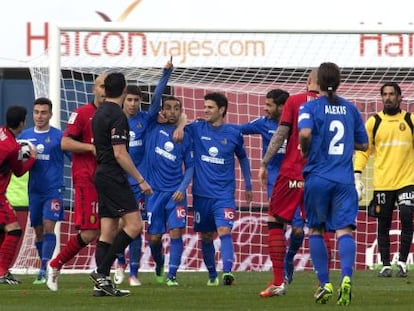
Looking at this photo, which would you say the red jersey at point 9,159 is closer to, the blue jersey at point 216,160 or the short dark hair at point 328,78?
the blue jersey at point 216,160

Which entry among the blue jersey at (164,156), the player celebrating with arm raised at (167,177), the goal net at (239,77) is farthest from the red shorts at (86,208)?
the goal net at (239,77)

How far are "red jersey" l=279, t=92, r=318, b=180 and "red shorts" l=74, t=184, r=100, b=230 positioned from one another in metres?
1.97

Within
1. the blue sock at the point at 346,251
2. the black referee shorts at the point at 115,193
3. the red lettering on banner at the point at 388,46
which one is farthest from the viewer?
the red lettering on banner at the point at 388,46

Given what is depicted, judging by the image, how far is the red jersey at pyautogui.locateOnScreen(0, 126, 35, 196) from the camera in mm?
14703

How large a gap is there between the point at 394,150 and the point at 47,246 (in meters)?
4.31

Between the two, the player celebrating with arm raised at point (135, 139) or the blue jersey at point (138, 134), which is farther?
the blue jersey at point (138, 134)

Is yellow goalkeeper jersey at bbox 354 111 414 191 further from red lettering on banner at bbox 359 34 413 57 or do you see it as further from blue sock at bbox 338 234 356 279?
red lettering on banner at bbox 359 34 413 57

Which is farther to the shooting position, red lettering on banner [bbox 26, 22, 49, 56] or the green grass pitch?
red lettering on banner [bbox 26, 22, 49, 56]

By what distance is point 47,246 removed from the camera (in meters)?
15.9

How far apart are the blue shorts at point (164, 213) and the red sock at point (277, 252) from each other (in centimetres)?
274

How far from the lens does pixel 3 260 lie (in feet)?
49.7

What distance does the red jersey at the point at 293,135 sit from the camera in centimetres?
1216

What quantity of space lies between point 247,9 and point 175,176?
11070 mm

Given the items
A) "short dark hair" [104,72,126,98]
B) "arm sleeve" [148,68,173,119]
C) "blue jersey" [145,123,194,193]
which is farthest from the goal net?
"short dark hair" [104,72,126,98]
